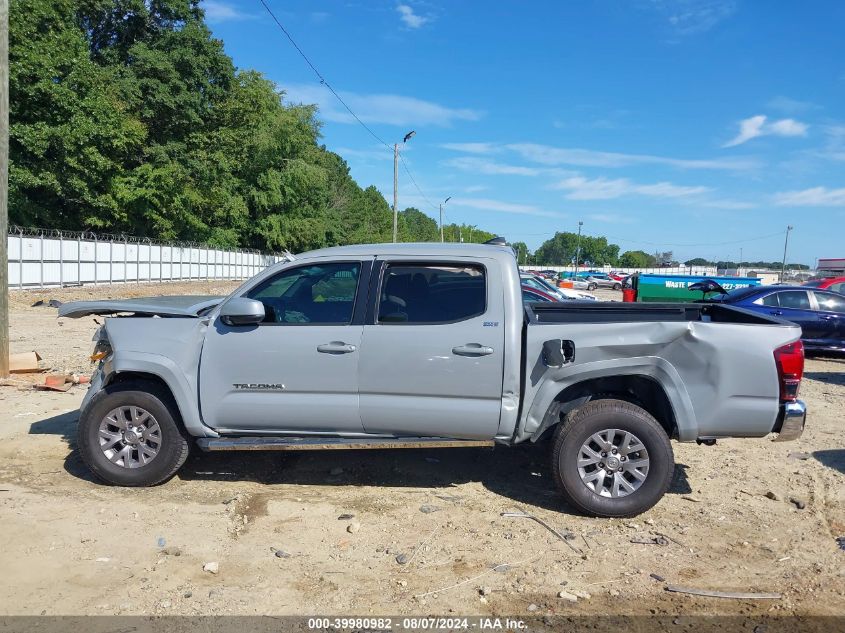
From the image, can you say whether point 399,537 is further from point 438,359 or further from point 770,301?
point 770,301

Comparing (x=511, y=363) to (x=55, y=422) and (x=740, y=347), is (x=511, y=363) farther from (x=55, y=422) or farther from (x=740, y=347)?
(x=55, y=422)

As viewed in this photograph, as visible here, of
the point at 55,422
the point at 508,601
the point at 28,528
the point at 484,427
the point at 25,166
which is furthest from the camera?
the point at 25,166

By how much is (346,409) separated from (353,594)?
148cm

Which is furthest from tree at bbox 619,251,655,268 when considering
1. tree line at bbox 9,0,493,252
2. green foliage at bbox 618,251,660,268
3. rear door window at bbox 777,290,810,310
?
rear door window at bbox 777,290,810,310

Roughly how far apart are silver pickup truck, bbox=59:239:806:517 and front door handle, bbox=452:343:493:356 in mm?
10

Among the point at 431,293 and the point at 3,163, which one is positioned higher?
the point at 3,163

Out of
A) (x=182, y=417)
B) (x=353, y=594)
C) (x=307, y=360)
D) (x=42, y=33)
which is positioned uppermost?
(x=42, y=33)

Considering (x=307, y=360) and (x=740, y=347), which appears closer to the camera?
(x=740, y=347)

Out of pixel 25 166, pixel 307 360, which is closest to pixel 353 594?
pixel 307 360

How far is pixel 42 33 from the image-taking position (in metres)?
30.8

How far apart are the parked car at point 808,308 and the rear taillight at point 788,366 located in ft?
28.9

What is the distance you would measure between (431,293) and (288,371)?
1.23m

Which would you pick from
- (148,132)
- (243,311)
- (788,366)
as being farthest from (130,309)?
(148,132)

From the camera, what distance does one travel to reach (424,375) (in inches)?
191
